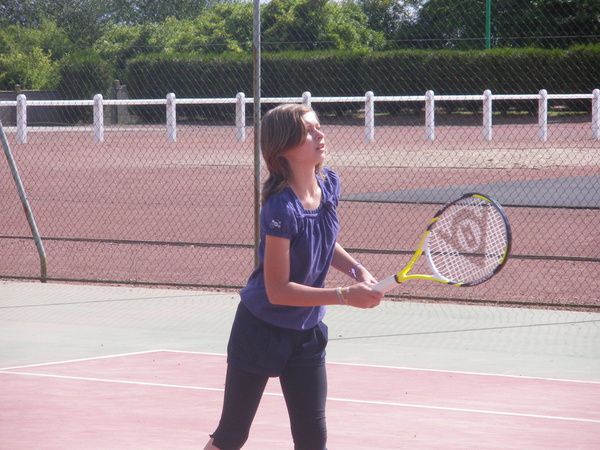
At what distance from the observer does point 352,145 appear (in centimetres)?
2647

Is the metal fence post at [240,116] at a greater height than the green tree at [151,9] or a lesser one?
lesser

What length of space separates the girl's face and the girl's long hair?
0.02 metres

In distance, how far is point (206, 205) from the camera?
57.8 feet

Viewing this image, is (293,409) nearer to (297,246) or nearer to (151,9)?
(297,246)

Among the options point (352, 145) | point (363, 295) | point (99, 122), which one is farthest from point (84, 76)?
point (363, 295)

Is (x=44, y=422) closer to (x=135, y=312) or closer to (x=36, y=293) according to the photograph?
(x=135, y=312)

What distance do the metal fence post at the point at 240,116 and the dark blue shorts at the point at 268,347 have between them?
20.3m

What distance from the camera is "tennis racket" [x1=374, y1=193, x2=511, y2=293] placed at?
440 cm

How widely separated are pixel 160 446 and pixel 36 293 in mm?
4901

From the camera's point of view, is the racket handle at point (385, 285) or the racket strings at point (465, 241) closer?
the racket handle at point (385, 285)

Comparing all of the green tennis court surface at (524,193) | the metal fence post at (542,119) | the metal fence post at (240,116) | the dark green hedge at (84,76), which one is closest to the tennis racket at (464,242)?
the green tennis court surface at (524,193)

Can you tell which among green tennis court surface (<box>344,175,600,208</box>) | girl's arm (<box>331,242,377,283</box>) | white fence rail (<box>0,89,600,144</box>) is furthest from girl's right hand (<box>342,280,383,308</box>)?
white fence rail (<box>0,89,600,144</box>)

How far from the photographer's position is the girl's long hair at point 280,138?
4000 mm

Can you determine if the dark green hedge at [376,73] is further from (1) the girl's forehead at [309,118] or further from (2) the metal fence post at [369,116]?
(1) the girl's forehead at [309,118]
